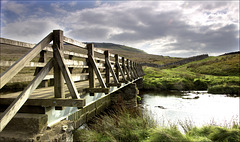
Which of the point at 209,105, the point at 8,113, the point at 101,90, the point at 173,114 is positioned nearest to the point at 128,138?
the point at 101,90

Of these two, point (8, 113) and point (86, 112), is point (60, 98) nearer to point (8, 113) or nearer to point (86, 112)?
point (8, 113)

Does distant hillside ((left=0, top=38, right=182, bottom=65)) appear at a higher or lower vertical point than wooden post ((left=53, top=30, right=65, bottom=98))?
higher

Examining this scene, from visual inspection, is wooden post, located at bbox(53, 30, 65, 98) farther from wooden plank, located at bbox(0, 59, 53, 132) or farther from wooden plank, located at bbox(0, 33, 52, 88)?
wooden plank, located at bbox(0, 59, 53, 132)

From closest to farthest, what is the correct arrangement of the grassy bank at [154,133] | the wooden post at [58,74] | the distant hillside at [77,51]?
the wooden post at [58,74]
the grassy bank at [154,133]
the distant hillside at [77,51]

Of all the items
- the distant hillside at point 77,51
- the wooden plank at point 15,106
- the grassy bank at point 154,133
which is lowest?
the grassy bank at point 154,133

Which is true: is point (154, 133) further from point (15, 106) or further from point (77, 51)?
point (77, 51)

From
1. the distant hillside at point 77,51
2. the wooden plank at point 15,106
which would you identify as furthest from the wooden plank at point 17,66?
the distant hillside at point 77,51

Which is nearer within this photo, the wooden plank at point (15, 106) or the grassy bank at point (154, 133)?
the wooden plank at point (15, 106)

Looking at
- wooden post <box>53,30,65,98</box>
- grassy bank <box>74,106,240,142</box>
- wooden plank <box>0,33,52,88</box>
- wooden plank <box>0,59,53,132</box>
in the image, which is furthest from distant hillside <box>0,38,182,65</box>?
grassy bank <box>74,106,240,142</box>

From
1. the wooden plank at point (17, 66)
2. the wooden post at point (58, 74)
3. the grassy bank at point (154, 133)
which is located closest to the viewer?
the wooden plank at point (17, 66)

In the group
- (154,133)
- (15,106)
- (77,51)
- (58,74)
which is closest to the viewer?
(15,106)

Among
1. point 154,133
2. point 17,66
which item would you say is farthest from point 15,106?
point 154,133

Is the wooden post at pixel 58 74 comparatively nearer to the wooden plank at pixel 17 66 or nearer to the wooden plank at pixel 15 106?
the wooden plank at pixel 17 66

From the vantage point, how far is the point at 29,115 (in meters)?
3.72
